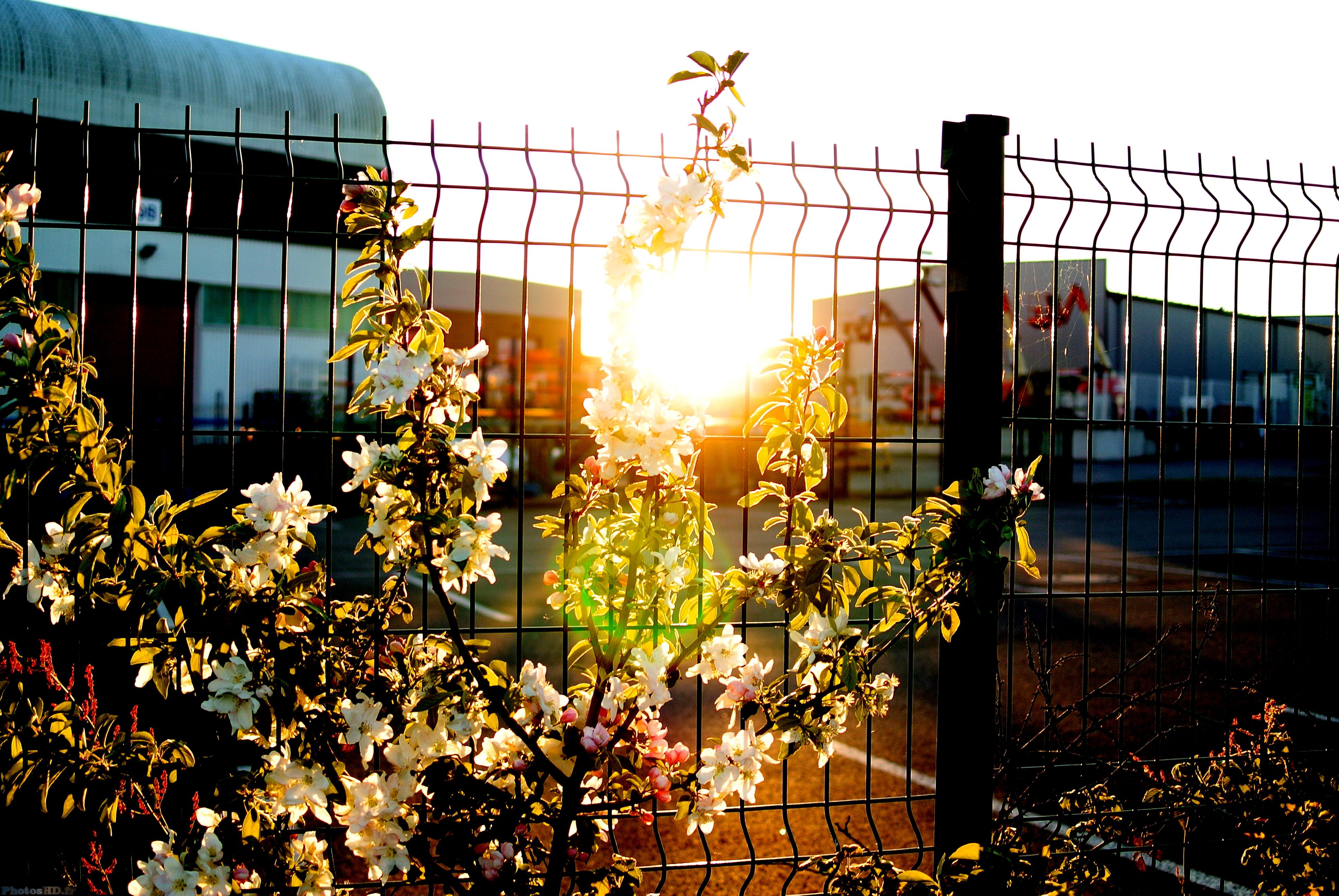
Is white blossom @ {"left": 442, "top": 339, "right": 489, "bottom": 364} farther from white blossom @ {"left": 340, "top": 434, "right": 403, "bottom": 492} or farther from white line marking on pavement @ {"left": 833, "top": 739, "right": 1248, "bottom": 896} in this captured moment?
white line marking on pavement @ {"left": 833, "top": 739, "right": 1248, "bottom": 896}

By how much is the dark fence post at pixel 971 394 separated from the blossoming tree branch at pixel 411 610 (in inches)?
17.1

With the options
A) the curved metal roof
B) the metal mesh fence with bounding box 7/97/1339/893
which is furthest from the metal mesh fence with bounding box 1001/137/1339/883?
the curved metal roof

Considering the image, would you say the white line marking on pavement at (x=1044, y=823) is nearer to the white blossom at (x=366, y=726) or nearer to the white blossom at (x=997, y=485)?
the white blossom at (x=997, y=485)

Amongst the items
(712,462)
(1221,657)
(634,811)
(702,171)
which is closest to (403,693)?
(634,811)

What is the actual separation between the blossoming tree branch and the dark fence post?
0.44m

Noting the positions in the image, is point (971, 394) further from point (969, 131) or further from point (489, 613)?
point (489, 613)

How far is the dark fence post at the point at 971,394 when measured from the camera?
95.3 inches

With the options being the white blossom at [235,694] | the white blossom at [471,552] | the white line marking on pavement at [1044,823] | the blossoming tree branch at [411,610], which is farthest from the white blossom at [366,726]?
the white line marking on pavement at [1044,823]

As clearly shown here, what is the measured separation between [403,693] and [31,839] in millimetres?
2190

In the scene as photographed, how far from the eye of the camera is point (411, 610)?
1.96 meters

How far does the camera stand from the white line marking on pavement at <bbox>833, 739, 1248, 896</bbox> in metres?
2.56

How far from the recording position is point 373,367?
1.87m

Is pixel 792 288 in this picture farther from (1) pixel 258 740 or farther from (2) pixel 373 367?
(1) pixel 258 740

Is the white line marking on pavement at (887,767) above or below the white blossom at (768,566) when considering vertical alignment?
below
